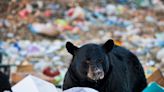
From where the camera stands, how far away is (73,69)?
7.73ft

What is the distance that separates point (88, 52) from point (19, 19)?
533 centimetres

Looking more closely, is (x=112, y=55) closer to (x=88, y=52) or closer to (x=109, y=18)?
(x=88, y=52)

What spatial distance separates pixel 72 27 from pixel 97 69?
527 centimetres

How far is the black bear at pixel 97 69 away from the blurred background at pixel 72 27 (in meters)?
4.56

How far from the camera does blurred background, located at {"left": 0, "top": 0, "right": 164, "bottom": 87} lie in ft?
23.8

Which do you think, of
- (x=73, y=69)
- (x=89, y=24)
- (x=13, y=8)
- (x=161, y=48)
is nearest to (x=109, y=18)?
(x=89, y=24)

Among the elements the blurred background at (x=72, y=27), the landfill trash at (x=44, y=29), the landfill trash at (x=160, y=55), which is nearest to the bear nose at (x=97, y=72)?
the blurred background at (x=72, y=27)

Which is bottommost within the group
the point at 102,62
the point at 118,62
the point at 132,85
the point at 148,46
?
the point at 148,46

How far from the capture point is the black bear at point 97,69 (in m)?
2.25

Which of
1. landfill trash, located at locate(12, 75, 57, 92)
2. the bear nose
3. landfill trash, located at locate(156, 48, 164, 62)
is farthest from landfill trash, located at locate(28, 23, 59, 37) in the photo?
landfill trash, located at locate(12, 75, 57, 92)

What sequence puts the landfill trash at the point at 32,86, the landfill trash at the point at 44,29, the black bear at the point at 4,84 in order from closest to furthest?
the black bear at the point at 4,84 < the landfill trash at the point at 32,86 < the landfill trash at the point at 44,29

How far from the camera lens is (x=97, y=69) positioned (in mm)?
2205

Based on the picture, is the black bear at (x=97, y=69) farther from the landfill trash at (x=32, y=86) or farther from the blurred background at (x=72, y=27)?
the blurred background at (x=72, y=27)

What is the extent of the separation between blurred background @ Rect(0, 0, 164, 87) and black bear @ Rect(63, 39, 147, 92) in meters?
4.56
